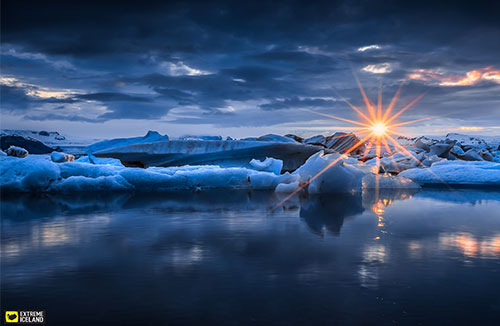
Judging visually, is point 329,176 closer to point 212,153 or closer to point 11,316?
point 212,153

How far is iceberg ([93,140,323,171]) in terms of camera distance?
15.9 metres

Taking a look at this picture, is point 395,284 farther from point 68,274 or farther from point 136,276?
point 68,274

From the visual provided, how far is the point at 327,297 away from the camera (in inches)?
111

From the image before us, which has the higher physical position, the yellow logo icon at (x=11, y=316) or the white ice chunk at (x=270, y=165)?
the white ice chunk at (x=270, y=165)

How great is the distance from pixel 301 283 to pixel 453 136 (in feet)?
231

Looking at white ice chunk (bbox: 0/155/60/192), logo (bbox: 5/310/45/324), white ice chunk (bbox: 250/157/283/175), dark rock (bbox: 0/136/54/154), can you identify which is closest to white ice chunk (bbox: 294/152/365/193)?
white ice chunk (bbox: 250/157/283/175)

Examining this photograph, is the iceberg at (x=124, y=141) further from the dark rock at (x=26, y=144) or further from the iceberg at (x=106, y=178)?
the dark rock at (x=26, y=144)

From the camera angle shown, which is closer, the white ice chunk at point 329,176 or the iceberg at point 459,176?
the white ice chunk at point 329,176

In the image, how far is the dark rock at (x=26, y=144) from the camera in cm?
3170

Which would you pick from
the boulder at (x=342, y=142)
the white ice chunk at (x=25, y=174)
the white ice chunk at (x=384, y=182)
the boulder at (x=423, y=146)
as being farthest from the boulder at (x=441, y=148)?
the white ice chunk at (x=25, y=174)

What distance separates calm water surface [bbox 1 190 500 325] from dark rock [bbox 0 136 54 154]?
2889 centimetres

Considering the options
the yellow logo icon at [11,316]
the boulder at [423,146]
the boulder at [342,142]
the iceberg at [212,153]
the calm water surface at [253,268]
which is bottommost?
the yellow logo icon at [11,316]

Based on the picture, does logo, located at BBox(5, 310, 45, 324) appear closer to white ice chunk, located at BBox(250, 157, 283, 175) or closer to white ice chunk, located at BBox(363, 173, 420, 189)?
white ice chunk, located at BBox(363, 173, 420, 189)

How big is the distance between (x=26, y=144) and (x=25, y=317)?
36.3 metres
